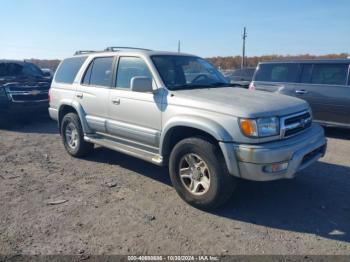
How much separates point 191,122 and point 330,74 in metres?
5.20

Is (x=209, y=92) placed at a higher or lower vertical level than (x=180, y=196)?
higher

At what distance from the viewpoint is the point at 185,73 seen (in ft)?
16.2

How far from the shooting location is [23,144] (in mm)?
7453

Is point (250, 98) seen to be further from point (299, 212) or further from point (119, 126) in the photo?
point (119, 126)

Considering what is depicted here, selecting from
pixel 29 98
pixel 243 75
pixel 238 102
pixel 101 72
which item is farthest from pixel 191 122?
pixel 243 75

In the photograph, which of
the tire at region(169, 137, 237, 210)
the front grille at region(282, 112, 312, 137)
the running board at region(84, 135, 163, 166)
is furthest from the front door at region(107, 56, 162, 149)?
the front grille at region(282, 112, 312, 137)

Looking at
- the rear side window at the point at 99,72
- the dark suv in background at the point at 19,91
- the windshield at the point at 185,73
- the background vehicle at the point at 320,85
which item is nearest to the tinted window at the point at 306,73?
the background vehicle at the point at 320,85

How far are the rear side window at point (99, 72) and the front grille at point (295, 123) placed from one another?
2.79 metres

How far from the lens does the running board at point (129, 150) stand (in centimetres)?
454

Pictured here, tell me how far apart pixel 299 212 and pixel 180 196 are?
145 centimetres

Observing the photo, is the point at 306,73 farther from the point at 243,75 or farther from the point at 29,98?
the point at 243,75

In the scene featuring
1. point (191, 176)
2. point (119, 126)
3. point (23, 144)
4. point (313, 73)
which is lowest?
point (23, 144)

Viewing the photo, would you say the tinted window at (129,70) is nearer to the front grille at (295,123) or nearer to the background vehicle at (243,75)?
the front grille at (295,123)

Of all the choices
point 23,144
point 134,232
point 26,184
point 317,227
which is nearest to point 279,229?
point 317,227
